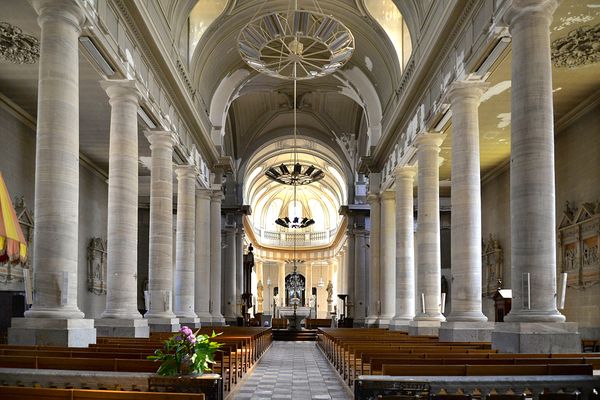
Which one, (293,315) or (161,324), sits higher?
(161,324)

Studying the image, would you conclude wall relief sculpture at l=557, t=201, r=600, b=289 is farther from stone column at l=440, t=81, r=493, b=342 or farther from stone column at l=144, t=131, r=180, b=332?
stone column at l=144, t=131, r=180, b=332

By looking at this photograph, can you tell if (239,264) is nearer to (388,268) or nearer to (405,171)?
(388,268)

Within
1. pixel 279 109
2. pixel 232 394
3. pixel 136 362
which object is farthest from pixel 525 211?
pixel 279 109

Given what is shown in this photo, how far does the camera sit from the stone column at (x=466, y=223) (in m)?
15.3

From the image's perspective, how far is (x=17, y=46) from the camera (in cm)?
1504

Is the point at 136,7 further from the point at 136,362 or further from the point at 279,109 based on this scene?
the point at 279,109


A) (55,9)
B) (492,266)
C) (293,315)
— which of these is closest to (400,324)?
(492,266)

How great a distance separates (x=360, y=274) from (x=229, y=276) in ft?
24.5

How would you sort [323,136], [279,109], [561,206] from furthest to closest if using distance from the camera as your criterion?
[323,136] < [279,109] < [561,206]

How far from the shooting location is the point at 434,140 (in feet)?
65.0

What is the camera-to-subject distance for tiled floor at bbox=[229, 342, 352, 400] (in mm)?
11742

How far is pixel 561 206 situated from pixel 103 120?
14.4 metres

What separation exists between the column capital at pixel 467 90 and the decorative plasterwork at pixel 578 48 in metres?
1.86

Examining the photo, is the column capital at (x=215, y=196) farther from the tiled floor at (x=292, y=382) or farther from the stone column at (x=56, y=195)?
the stone column at (x=56, y=195)
